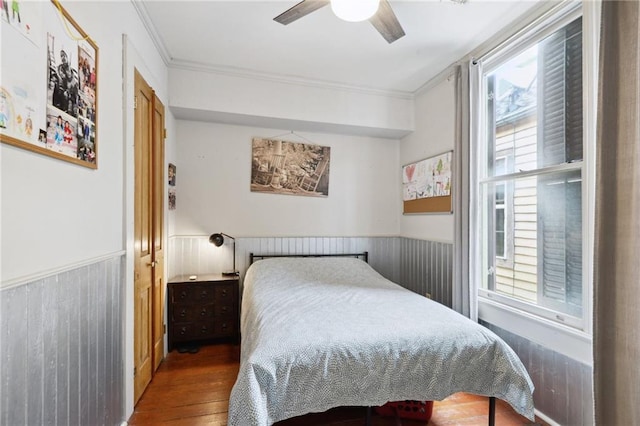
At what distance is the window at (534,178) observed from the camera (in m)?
1.86

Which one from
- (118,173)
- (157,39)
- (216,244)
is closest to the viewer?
(118,173)

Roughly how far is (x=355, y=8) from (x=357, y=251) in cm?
266

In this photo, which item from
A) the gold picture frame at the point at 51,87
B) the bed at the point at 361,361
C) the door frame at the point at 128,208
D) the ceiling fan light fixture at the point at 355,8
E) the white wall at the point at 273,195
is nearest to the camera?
the gold picture frame at the point at 51,87

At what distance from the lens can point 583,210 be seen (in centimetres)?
174

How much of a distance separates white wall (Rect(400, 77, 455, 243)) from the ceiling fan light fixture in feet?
5.04

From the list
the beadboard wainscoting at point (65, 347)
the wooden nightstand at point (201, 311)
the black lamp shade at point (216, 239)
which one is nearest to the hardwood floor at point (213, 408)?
the beadboard wainscoting at point (65, 347)

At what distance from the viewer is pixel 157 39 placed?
2424 mm

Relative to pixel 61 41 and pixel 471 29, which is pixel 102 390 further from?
pixel 471 29

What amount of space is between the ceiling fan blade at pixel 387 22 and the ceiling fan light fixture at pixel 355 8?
0.09 meters

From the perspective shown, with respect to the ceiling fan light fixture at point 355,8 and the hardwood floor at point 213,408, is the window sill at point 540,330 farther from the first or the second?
the ceiling fan light fixture at point 355,8

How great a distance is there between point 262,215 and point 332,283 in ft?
4.11

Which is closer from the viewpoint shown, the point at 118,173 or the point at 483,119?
the point at 118,173

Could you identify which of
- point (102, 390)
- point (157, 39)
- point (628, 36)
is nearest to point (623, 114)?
point (628, 36)

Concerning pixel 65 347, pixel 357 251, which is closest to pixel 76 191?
pixel 65 347
